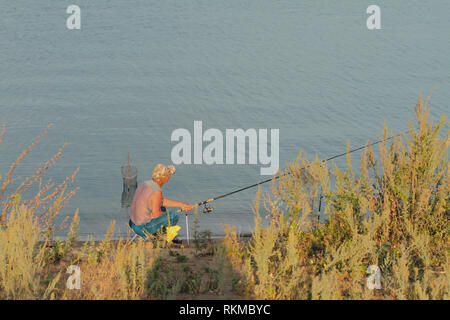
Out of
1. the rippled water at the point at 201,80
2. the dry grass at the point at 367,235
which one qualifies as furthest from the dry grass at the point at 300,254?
the rippled water at the point at 201,80

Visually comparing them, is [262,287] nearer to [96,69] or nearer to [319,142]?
[319,142]

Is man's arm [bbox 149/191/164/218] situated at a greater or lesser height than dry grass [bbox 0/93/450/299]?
greater

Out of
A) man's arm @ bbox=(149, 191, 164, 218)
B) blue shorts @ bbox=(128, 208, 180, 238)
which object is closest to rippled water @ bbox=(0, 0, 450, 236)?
blue shorts @ bbox=(128, 208, 180, 238)

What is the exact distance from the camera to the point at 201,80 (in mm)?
20188

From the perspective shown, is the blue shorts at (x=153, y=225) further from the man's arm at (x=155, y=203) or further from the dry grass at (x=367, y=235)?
the dry grass at (x=367, y=235)

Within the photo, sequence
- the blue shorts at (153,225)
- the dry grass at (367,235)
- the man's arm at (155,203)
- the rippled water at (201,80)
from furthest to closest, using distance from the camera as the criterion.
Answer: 1. the rippled water at (201,80)
2. the blue shorts at (153,225)
3. the man's arm at (155,203)
4. the dry grass at (367,235)

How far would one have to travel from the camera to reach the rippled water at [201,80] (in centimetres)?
1430

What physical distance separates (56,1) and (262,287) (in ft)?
93.7

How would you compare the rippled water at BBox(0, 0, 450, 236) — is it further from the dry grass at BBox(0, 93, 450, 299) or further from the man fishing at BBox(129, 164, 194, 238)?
the dry grass at BBox(0, 93, 450, 299)

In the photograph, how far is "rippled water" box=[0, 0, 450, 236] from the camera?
1430cm

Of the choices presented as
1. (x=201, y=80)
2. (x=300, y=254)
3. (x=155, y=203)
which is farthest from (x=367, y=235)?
(x=201, y=80)

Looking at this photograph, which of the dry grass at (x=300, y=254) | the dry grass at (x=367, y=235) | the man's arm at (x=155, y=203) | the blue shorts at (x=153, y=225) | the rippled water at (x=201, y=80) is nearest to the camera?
the dry grass at (x=300, y=254)

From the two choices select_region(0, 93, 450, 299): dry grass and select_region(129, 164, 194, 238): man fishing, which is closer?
select_region(0, 93, 450, 299): dry grass
